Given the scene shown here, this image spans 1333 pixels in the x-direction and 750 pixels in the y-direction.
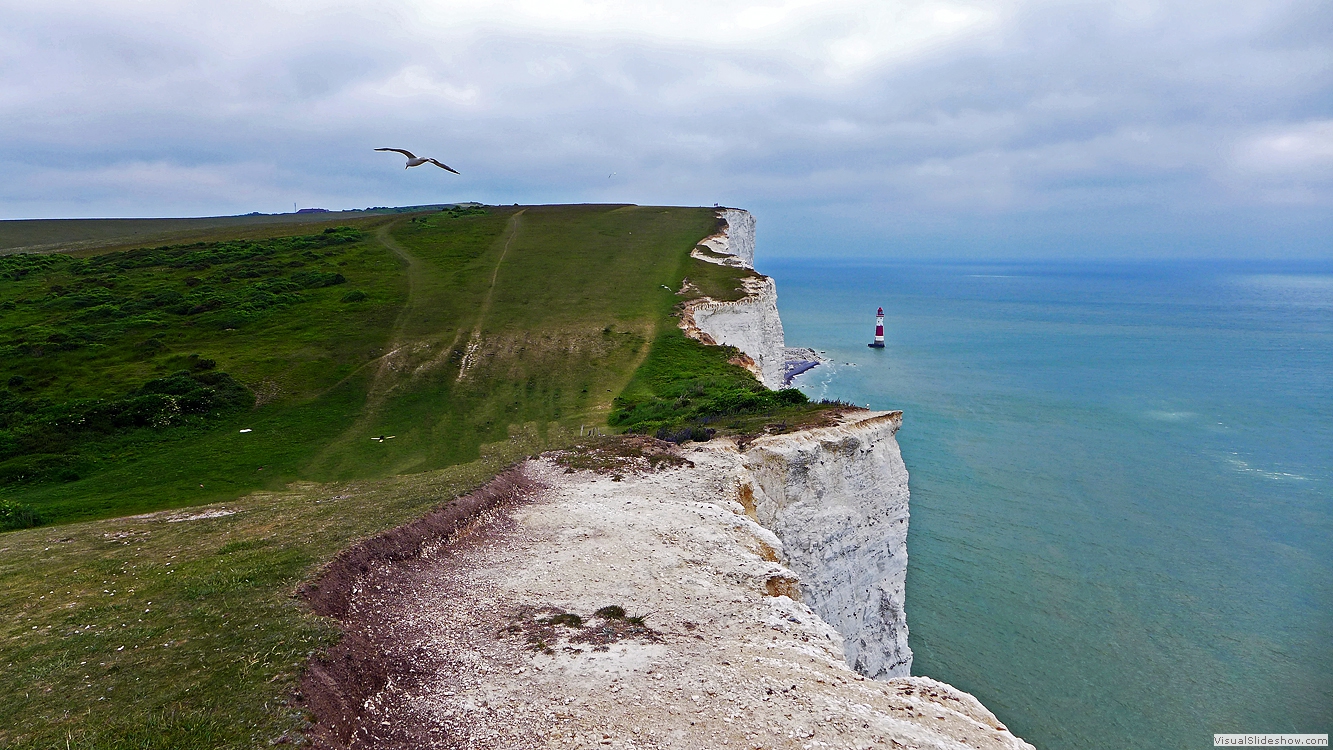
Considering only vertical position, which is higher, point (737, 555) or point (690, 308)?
point (690, 308)

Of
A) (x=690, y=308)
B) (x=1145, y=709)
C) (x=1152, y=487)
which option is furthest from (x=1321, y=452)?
(x=690, y=308)

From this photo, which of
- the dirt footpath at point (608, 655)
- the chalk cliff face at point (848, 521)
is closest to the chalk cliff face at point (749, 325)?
the chalk cliff face at point (848, 521)

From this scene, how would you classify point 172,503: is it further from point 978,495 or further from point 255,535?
point 978,495

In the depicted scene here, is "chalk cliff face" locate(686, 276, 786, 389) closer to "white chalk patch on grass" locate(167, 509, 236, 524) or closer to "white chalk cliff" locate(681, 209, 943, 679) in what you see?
"white chalk cliff" locate(681, 209, 943, 679)

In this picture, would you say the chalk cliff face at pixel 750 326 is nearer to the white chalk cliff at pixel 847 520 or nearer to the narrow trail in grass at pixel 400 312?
the narrow trail in grass at pixel 400 312

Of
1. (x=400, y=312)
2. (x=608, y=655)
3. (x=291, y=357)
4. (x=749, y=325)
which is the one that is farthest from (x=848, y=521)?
(x=400, y=312)

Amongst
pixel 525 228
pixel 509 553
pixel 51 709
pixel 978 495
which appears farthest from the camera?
pixel 525 228
